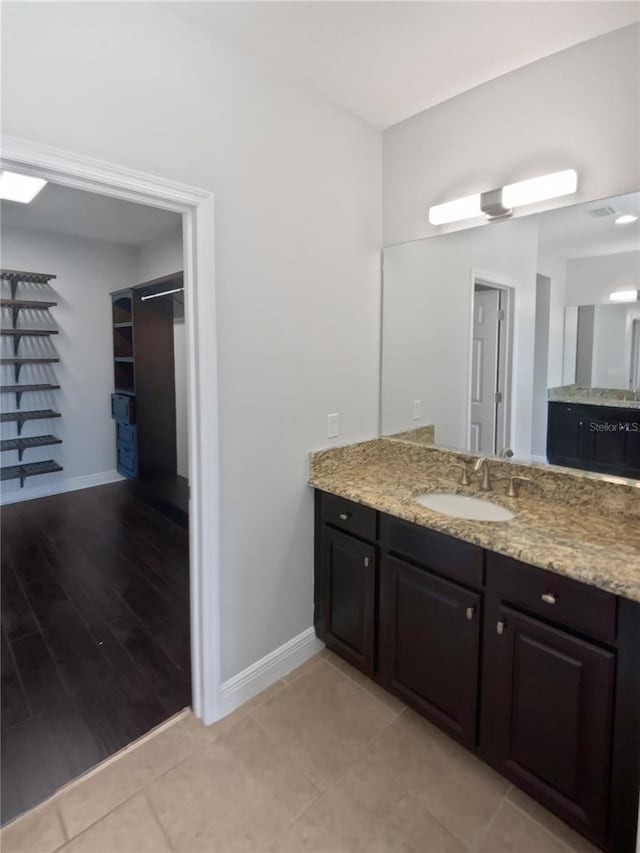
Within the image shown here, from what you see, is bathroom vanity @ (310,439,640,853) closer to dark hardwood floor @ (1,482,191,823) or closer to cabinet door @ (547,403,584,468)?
cabinet door @ (547,403,584,468)

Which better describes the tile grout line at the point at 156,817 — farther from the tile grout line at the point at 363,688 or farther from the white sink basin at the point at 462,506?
the white sink basin at the point at 462,506

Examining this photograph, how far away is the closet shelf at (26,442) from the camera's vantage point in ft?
13.6

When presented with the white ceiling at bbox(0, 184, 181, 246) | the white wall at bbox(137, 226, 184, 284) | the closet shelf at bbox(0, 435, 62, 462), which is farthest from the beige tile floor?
the white wall at bbox(137, 226, 184, 284)

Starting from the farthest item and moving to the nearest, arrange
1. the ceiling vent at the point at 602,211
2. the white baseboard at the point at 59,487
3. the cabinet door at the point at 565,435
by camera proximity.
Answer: the white baseboard at the point at 59,487
the cabinet door at the point at 565,435
the ceiling vent at the point at 602,211

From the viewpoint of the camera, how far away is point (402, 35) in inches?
62.4

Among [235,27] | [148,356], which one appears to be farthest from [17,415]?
[235,27]

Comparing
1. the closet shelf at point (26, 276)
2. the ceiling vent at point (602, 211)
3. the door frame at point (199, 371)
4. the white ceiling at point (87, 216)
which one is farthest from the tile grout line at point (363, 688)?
the closet shelf at point (26, 276)

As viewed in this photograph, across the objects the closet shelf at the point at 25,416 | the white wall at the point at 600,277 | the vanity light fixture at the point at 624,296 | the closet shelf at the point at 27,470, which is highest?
the white wall at the point at 600,277

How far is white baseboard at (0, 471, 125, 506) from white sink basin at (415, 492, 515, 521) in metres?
4.06

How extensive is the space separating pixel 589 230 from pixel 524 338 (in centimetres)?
47

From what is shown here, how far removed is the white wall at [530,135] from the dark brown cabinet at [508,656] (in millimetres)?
1410

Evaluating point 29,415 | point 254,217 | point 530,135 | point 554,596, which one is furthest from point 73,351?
point 554,596

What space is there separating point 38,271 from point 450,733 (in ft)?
16.1

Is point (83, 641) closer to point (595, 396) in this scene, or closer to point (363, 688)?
point (363, 688)
